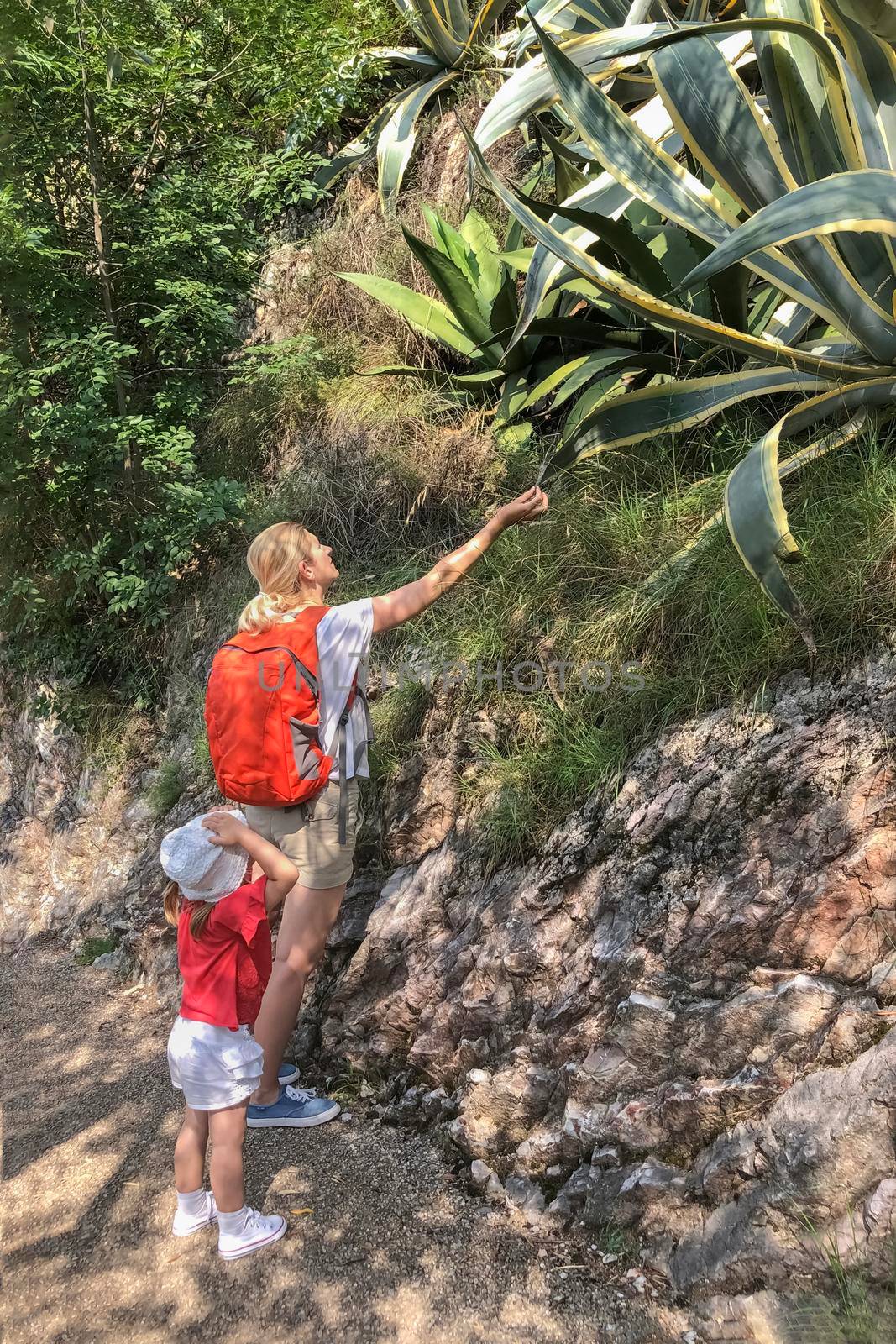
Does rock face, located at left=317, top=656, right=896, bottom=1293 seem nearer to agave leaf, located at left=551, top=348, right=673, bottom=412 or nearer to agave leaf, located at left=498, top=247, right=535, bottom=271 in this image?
agave leaf, located at left=551, top=348, right=673, bottom=412

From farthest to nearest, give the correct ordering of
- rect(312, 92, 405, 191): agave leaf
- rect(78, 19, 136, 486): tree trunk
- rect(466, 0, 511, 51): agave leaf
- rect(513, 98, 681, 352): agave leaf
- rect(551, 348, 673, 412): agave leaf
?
rect(312, 92, 405, 191): agave leaf < rect(466, 0, 511, 51): agave leaf < rect(78, 19, 136, 486): tree trunk < rect(551, 348, 673, 412): agave leaf < rect(513, 98, 681, 352): agave leaf

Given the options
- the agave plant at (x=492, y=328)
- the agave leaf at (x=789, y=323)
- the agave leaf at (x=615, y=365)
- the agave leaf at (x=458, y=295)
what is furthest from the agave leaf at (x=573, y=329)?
the agave leaf at (x=789, y=323)

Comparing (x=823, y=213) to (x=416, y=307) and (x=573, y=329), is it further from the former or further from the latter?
(x=416, y=307)

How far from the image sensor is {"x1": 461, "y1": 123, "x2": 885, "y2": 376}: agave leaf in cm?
323

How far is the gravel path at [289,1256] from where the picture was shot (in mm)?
2705

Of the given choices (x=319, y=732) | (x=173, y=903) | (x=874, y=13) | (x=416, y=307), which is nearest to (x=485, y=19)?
(x=416, y=307)

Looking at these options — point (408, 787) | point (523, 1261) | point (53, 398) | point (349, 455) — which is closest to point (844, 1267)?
point (523, 1261)

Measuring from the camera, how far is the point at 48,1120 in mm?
3781

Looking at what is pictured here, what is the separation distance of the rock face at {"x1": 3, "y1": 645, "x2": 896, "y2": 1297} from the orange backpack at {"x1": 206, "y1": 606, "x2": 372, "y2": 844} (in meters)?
0.76

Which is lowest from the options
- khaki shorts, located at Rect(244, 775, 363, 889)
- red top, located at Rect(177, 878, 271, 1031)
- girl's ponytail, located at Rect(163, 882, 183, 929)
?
red top, located at Rect(177, 878, 271, 1031)

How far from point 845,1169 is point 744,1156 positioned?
0.87 ft

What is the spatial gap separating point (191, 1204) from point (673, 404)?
9.62 ft

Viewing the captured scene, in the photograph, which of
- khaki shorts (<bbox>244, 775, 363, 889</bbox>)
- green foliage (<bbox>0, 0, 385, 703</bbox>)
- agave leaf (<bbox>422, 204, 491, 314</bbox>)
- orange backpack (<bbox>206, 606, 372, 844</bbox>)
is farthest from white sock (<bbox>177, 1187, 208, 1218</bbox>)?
agave leaf (<bbox>422, 204, 491, 314</bbox>)

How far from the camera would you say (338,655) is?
329cm
